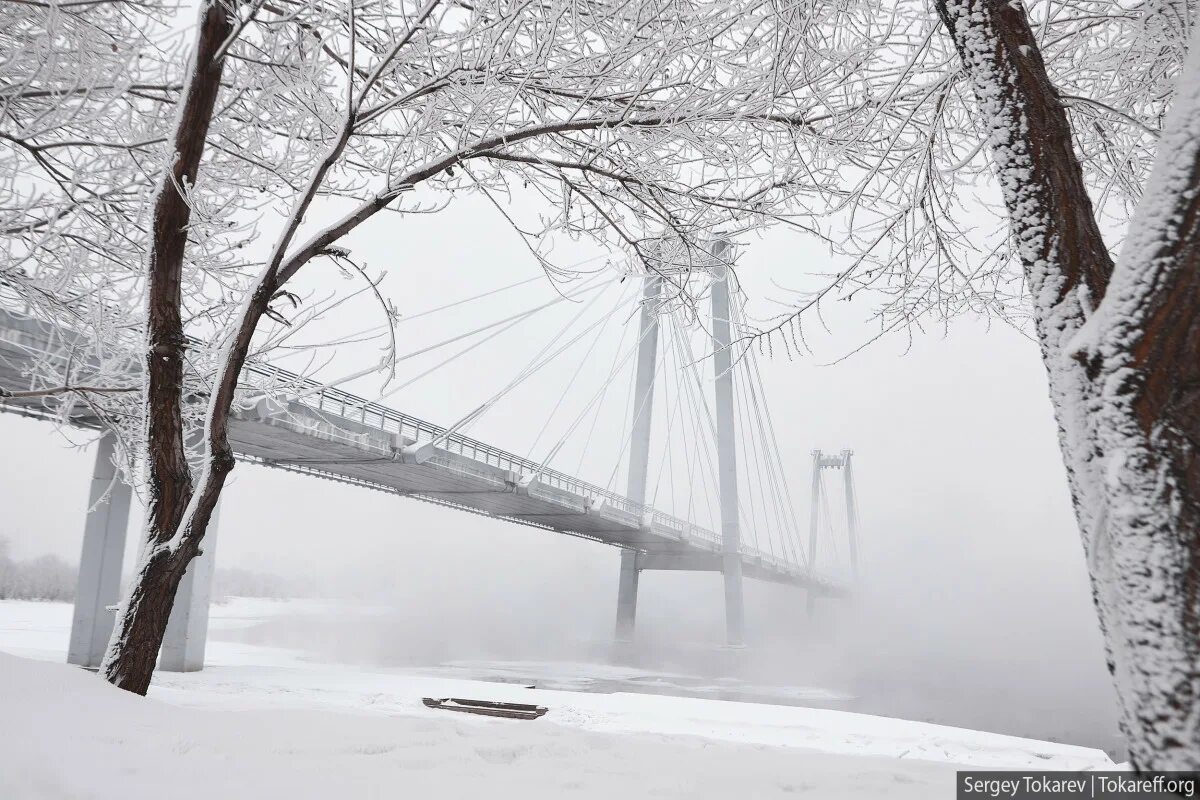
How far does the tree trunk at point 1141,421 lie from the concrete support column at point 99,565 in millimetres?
15074

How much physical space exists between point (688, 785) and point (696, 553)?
110 feet

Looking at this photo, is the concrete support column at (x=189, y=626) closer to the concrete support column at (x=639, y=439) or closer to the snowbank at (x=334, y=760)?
the snowbank at (x=334, y=760)

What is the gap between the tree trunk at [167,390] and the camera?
156 inches

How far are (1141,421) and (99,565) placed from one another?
1660 cm

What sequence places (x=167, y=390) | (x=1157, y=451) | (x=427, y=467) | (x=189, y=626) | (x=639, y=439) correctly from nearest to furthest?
(x=1157, y=451), (x=167, y=390), (x=189, y=626), (x=427, y=467), (x=639, y=439)

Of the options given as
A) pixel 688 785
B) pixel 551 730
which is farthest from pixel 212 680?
pixel 688 785

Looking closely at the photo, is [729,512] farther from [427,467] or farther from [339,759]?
[339,759]

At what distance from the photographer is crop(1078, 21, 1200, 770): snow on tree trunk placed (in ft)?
6.05

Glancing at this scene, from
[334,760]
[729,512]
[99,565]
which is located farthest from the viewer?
[729,512]

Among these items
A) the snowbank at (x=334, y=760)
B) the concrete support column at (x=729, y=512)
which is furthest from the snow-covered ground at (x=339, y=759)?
the concrete support column at (x=729, y=512)

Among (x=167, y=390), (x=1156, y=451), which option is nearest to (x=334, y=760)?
(x=167, y=390)

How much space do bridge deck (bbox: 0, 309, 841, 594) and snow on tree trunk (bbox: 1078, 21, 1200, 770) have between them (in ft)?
14.2

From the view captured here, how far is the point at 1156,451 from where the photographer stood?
6.34 ft

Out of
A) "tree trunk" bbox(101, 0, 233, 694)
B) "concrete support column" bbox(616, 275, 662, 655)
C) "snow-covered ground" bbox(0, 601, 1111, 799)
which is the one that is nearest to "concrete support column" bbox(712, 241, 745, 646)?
"concrete support column" bbox(616, 275, 662, 655)
